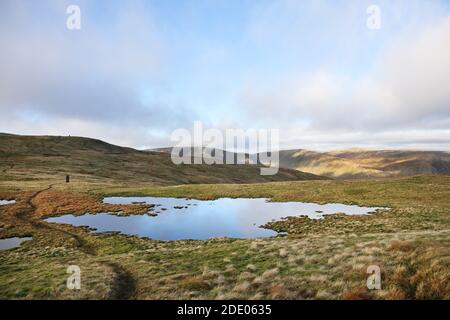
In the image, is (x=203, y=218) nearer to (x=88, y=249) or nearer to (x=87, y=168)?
(x=88, y=249)

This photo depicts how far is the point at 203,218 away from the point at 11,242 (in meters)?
20.1

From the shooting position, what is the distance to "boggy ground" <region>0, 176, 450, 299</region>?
14.6 metres

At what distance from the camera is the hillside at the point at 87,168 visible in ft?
→ 329

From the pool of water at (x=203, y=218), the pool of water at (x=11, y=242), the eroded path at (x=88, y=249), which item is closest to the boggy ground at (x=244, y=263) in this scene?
the eroded path at (x=88, y=249)

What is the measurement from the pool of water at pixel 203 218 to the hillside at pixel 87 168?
155ft

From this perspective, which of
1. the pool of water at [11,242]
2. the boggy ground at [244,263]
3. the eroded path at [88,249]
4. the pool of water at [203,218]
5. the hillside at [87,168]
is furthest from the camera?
the hillside at [87,168]

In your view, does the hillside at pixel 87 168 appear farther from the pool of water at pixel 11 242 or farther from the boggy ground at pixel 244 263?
the boggy ground at pixel 244 263

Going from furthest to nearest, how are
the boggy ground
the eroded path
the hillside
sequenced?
the hillside
the eroded path
the boggy ground

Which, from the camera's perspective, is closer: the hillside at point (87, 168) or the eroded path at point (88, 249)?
the eroded path at point (88, 249)

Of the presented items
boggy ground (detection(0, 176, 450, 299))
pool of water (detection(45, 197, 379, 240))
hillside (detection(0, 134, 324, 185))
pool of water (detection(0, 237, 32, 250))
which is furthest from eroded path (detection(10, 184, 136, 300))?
hillside (detection(0, 134, 324, 185))

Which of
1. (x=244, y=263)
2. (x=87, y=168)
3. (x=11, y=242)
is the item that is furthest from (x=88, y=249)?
(x=87, y=168)

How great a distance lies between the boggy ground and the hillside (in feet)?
208

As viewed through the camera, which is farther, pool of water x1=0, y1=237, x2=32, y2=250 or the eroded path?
pool of water x1=0, y1=237, x2=32, y2=250

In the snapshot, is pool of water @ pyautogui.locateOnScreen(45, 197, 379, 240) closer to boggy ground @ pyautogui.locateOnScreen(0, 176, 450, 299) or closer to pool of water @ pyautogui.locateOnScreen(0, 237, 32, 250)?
→ boggy ground @ pyautogui.locateOnScreen(0, 176, 450, 299)
